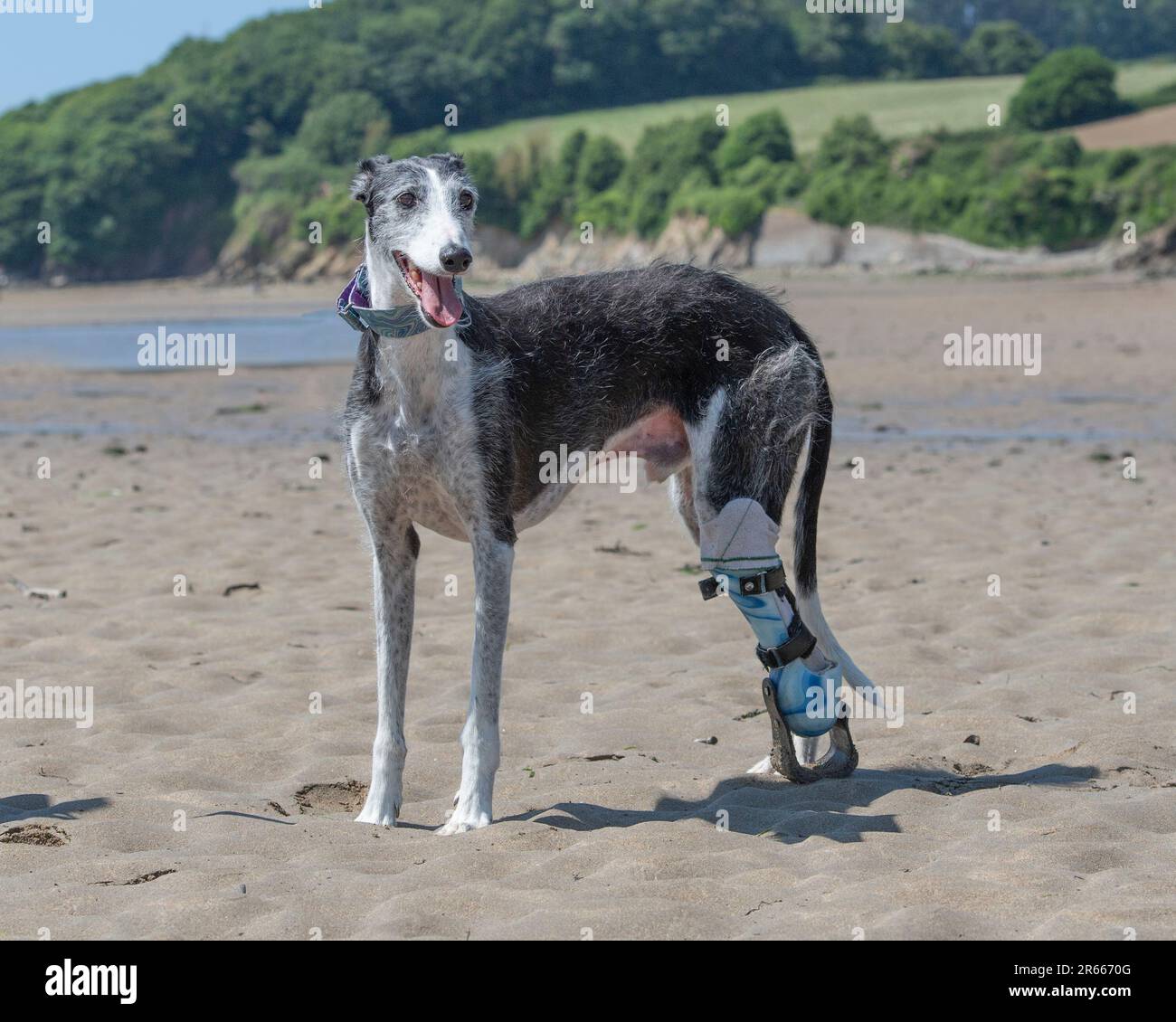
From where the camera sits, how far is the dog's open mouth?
4770 millimetres

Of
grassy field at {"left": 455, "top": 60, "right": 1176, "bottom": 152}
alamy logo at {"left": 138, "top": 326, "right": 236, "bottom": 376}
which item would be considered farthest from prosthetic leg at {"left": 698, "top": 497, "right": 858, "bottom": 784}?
grassy field at {"left": 455, "top": 60, "right": 1176, "bottom": 152}

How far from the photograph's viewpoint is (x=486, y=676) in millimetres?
5145

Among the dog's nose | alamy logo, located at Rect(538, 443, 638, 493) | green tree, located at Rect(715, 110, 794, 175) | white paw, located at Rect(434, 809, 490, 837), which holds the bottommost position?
white paw, located at Rect(434, 809, 490, 837)

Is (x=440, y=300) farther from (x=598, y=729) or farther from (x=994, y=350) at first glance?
(x=994, y=350)

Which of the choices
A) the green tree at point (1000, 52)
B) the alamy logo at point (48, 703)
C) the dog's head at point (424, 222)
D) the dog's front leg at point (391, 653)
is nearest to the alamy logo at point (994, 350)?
the alamy logo at point (48, 703)

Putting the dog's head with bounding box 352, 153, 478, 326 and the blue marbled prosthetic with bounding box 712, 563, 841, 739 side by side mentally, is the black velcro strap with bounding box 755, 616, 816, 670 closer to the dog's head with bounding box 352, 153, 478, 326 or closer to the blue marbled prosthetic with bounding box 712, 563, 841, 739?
the blue marbled prosthetic with bounding box 712, 563, 841, 739

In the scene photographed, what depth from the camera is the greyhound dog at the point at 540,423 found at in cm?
503

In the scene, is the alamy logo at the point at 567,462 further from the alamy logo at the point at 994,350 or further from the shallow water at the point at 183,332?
the alamy logo at the point at 994,350

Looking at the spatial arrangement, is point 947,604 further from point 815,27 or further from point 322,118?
point 815,27

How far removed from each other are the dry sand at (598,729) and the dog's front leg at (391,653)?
0.15 m

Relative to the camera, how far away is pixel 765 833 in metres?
4.99

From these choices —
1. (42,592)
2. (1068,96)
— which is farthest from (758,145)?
(42,592)

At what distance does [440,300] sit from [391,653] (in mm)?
1339
